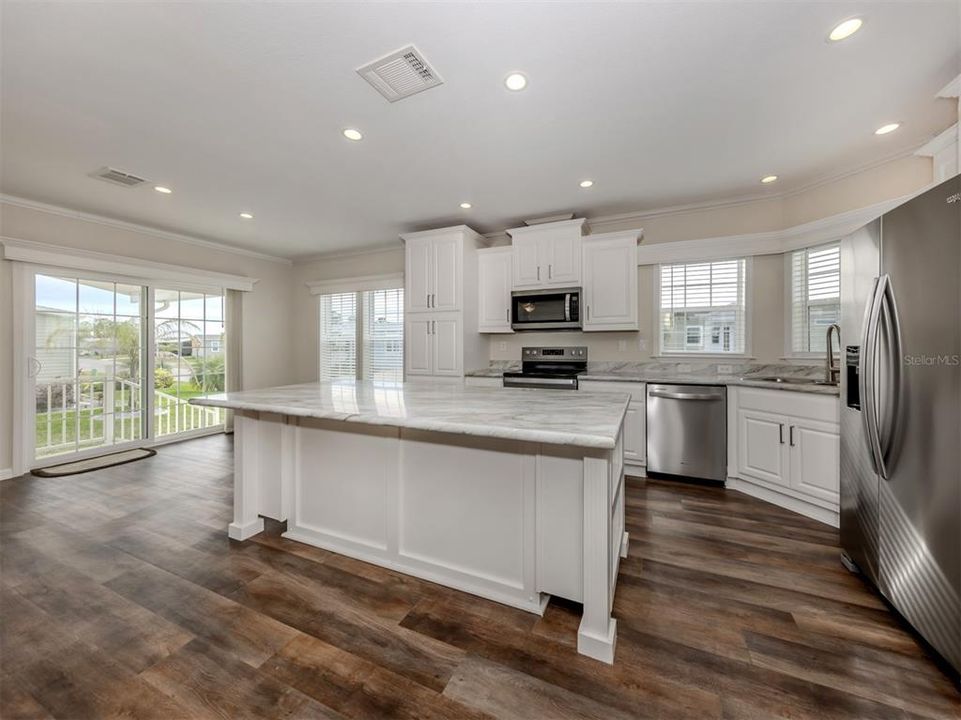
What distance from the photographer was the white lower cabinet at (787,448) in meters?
2.53

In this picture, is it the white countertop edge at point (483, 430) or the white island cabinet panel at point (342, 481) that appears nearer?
the white countertop edge at point (483, 430)

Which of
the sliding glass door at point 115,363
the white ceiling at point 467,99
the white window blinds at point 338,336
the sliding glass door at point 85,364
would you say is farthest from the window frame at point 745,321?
the sliding glass door at point 85,364

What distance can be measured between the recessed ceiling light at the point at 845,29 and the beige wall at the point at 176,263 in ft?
19.8

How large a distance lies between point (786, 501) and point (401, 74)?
12.3ft

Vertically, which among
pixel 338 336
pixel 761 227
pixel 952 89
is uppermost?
pixel 952 89

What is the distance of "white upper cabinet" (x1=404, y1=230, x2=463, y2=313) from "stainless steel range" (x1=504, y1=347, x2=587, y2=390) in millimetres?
1007

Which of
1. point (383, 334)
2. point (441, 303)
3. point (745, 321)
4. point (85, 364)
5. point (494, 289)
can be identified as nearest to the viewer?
point (745, 321)

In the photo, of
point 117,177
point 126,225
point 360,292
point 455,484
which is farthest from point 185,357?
point 455,484

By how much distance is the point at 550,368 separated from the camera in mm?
4309

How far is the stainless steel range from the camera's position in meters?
3.87

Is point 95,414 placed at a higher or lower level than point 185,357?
lower

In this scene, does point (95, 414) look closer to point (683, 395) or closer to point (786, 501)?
point (683, 395)

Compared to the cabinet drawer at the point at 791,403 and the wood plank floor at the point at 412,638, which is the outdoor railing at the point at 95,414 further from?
the cabinet drawer at the point at 791,403

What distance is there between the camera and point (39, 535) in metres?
2.38
